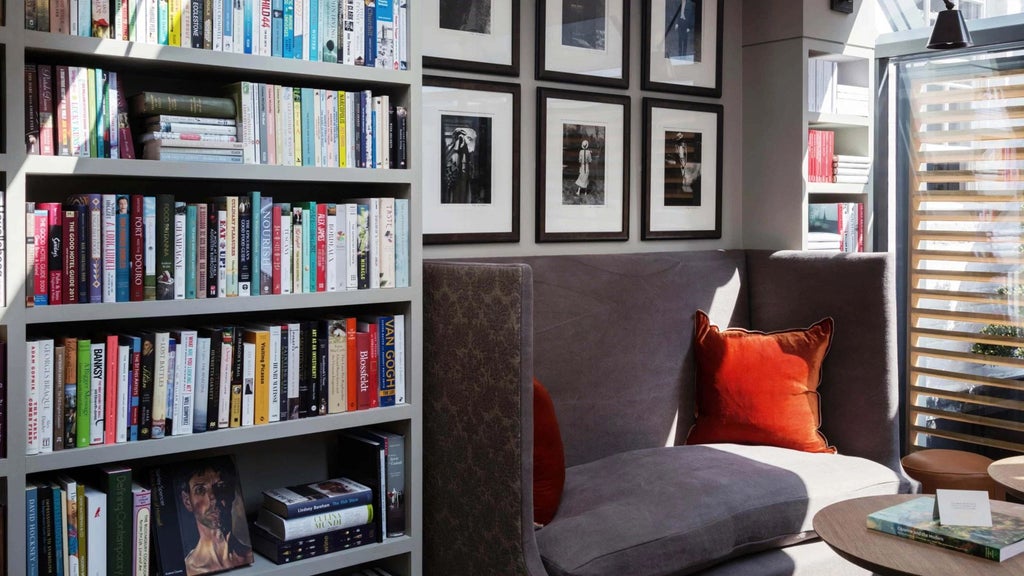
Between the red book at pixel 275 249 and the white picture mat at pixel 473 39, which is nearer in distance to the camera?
the red book at pixel 275 249

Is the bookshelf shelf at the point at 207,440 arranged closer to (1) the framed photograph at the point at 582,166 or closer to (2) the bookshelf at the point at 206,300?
(2) the bookshelf at the point at 206,300

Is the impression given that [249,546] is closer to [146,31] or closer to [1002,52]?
[146,31]

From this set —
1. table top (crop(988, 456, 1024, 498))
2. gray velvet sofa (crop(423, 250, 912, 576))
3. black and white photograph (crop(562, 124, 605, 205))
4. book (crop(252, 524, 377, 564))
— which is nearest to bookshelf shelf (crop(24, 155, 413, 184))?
gray velvet sofa (crop(423, 250, 912, 576))

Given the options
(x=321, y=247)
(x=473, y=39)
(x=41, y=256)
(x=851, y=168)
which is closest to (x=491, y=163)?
(x=473, y=39)

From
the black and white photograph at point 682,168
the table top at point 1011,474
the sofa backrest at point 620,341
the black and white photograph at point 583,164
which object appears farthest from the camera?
the black and white photograph at point 682,168

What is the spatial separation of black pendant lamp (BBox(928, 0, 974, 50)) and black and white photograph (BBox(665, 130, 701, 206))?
3.11 ft

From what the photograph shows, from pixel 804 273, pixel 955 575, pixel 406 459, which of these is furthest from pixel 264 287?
pixel 804 273

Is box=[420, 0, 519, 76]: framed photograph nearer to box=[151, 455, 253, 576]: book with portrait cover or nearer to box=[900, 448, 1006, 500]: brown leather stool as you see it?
box=[151, 455, 253, 576]: book with portrait cover

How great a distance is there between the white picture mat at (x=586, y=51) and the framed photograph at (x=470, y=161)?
0.23m

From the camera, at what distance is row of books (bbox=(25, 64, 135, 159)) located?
2.05m

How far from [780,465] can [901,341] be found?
1.24 meters

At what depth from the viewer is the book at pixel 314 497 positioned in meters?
2.44

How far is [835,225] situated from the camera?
4.08 meters

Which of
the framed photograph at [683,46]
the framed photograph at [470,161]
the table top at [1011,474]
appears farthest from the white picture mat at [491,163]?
the table top at [1011,474]
